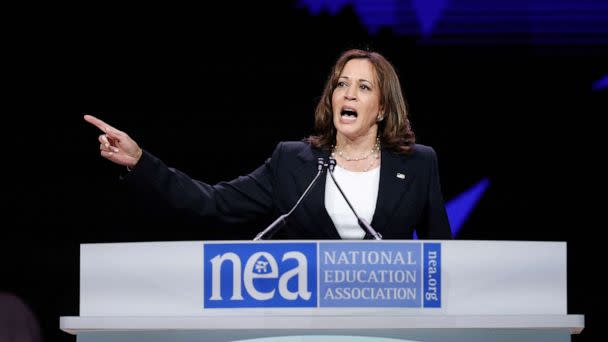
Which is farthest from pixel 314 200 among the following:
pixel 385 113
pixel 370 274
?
pixel 370 274

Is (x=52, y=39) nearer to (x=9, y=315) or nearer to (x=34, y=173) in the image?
(x=34, y=173)

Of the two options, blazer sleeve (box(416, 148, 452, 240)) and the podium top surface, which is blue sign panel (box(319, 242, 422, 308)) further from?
blazer sleeve (box(416, 148, 452, 240))

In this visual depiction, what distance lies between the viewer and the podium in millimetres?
1832

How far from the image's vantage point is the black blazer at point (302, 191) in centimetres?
269

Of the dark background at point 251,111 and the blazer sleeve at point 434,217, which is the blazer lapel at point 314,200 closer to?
the blazer sleeve at point 434,217

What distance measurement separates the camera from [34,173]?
407 centimetres

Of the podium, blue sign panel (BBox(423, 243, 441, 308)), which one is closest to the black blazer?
the podium

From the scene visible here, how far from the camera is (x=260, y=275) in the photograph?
1869mm

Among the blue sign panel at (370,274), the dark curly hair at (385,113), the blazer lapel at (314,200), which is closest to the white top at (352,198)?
the blazer lapel at (314,200)

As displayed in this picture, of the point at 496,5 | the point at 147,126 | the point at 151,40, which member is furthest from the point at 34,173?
the point at 496,5

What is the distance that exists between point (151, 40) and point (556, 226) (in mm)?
2134

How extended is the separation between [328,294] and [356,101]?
3.92 feet

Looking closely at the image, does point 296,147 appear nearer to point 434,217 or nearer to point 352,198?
point 352,198

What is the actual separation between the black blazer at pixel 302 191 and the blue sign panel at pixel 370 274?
79cm
